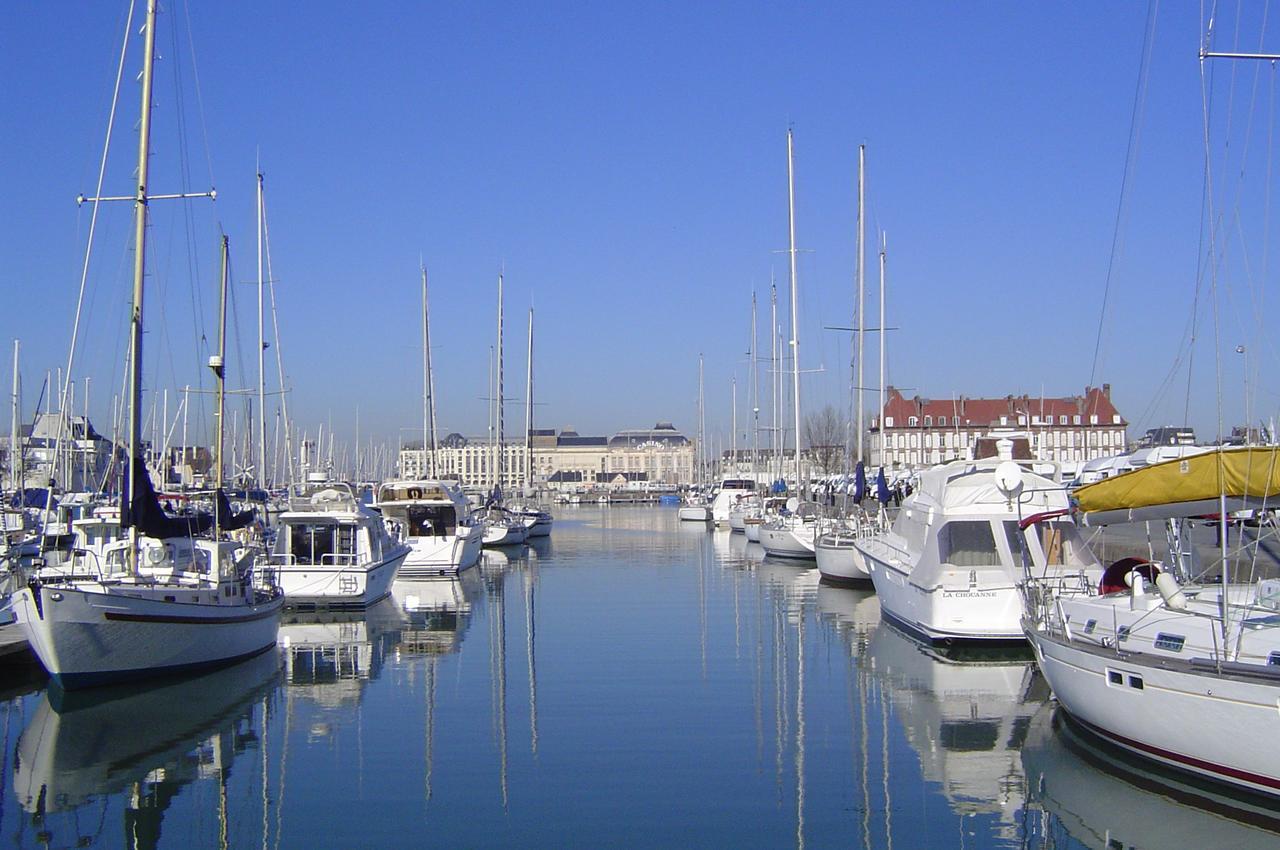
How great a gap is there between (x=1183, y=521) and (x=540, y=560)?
36387mm

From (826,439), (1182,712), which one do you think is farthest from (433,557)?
(826,439)

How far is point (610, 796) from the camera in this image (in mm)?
14742

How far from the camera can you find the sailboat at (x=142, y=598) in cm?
2000

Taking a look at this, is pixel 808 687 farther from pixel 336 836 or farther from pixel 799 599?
pixel 799 599

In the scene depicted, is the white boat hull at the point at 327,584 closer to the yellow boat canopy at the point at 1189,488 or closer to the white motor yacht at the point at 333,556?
the white motor yacht at the point at 333,556

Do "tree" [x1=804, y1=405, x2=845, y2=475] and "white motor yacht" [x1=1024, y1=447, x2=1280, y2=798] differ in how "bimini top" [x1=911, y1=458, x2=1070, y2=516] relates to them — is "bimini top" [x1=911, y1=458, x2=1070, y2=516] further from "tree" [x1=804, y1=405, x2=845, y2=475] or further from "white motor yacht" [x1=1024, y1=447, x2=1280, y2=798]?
"tree" [x1=804, y1=405, x2=845, y2=475]

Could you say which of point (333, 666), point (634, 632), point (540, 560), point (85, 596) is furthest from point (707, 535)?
point (85, 596)

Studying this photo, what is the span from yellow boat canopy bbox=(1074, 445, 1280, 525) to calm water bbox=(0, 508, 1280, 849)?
10.7 feet

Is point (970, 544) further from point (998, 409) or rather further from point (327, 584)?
point (998, 409)

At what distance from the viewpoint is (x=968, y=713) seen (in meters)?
19.4

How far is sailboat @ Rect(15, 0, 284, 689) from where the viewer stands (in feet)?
65.6

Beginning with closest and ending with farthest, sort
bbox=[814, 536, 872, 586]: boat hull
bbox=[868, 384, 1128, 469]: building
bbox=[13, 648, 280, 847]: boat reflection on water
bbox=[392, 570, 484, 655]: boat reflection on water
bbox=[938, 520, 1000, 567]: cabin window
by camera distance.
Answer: bbox=[13, 648, 280, 847]: boat reflection on water < bbox=[938, 520, 1000, 567]: cabin window < bbox=[392, 570, 484, 655]: boat reflection on water < bbox=[814, 536, 872, 586]: boat hull < bbox=[868, 384, 1128, 469]: building

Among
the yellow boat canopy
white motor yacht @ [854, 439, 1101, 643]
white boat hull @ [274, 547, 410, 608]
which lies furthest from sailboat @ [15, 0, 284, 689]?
the yellow boat canopy

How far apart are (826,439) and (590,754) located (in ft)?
333
